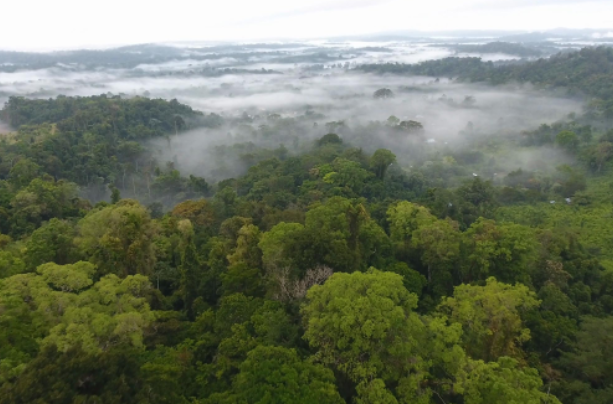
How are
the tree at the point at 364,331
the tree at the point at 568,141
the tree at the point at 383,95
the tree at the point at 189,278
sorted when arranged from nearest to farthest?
the tree at the point at 364,331 < the tree at the point at 189,278 < the tree at the point at 568,141 < the tree at the point at 383,95

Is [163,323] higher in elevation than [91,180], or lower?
higher

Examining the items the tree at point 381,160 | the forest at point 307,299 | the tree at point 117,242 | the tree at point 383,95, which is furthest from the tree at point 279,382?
the tree at point 383,95

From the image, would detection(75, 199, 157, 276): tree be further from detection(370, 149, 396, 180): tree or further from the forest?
detection(370, 149, 396, 180): tree

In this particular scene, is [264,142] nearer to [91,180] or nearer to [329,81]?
[91,180]

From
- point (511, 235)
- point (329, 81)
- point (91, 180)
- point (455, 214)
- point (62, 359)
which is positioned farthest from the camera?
point (329, 81)

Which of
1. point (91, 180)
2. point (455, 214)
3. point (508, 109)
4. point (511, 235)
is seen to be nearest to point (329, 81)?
point (508, 109)

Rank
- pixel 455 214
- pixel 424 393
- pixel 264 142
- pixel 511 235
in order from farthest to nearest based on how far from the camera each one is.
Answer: pixel 264 142
pixel 455 214
pixel 511 235
pixel 424 393

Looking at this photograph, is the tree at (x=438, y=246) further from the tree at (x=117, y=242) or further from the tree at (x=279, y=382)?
the tree at (x=117, y=242)

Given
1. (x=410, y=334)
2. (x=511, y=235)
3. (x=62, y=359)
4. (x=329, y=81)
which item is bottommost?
(x=329, y=81)
